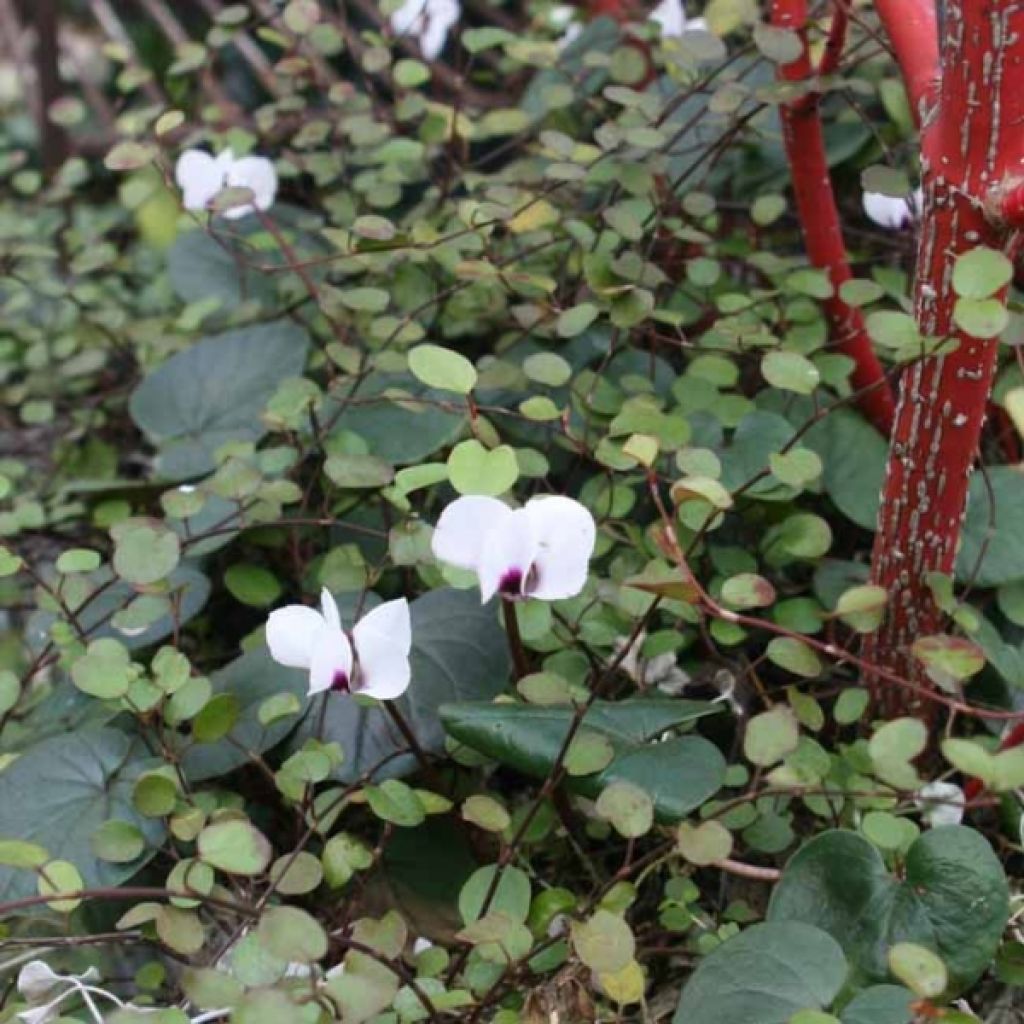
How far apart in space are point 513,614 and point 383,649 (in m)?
0.12

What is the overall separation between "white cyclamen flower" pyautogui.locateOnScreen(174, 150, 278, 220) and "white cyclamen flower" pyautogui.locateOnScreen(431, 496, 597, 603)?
63 centimetres

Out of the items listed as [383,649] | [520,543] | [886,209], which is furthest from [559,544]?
[886,209]

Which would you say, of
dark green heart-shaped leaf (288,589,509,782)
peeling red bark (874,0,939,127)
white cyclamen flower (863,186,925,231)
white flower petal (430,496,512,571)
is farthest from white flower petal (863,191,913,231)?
white flower petal (430,496,512,571)

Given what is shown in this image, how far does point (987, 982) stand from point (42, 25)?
83.3 inches

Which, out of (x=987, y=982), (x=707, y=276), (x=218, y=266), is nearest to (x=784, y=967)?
(x=987, y=982)

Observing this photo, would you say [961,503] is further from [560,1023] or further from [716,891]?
[560,1023]

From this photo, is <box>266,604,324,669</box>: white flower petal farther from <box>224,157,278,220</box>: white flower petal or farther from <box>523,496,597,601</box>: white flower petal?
<box>224,157,278,220</box>: white flower petal

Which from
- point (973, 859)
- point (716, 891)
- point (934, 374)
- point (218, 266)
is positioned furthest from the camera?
point (218, 266)

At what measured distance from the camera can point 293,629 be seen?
927 mm

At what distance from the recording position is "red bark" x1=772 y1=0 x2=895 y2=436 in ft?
4.35

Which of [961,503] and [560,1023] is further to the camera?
[961,503]

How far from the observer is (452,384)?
3.21 feet

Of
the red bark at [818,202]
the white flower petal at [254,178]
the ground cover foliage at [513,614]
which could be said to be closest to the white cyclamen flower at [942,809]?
the ground cover foliage at [513,614]

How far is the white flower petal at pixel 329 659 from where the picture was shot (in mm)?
908
